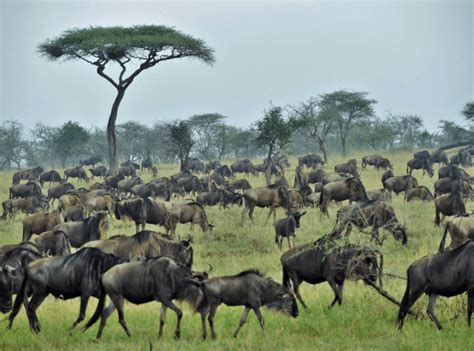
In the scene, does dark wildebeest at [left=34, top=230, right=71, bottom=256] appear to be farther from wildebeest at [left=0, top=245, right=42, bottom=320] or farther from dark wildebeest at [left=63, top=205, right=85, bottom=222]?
dark wildebeest at [left=63, top=205, right=85, bottom=222]

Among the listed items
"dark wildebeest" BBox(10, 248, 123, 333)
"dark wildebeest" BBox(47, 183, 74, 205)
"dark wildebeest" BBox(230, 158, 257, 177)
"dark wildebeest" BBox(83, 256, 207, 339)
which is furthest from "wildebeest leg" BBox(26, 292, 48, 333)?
"dark wildebeest" BBox(230, 158, 257, 177)

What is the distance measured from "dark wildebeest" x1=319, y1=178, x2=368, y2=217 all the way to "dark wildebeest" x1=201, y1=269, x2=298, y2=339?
37.4ft

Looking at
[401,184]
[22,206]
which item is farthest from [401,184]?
[22,206]

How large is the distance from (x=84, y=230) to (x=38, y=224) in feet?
6.23

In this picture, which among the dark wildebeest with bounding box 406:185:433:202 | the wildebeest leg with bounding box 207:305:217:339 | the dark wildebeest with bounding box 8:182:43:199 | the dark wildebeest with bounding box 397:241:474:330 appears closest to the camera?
the wildebeest leg with bounding box 207:305:217:339

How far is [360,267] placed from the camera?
10.4 meters

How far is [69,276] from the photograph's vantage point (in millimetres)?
9609

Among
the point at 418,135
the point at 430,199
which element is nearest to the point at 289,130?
the point at 430,199

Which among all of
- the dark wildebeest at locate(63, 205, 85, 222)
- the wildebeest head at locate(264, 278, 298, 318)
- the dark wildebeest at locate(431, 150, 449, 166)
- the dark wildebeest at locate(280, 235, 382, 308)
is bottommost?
the wildebeest head at locate(264, 278, 298, 318)

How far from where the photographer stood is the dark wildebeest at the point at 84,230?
51.4ft

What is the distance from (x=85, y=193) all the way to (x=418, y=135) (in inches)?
1943

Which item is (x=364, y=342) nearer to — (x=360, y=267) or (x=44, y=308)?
(x=360, y=267)

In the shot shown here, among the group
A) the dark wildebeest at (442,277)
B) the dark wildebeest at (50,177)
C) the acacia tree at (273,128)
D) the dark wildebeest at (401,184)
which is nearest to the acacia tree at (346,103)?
the acacia tree at (273,128)

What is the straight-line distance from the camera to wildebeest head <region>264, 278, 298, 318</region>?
30.2 ft
